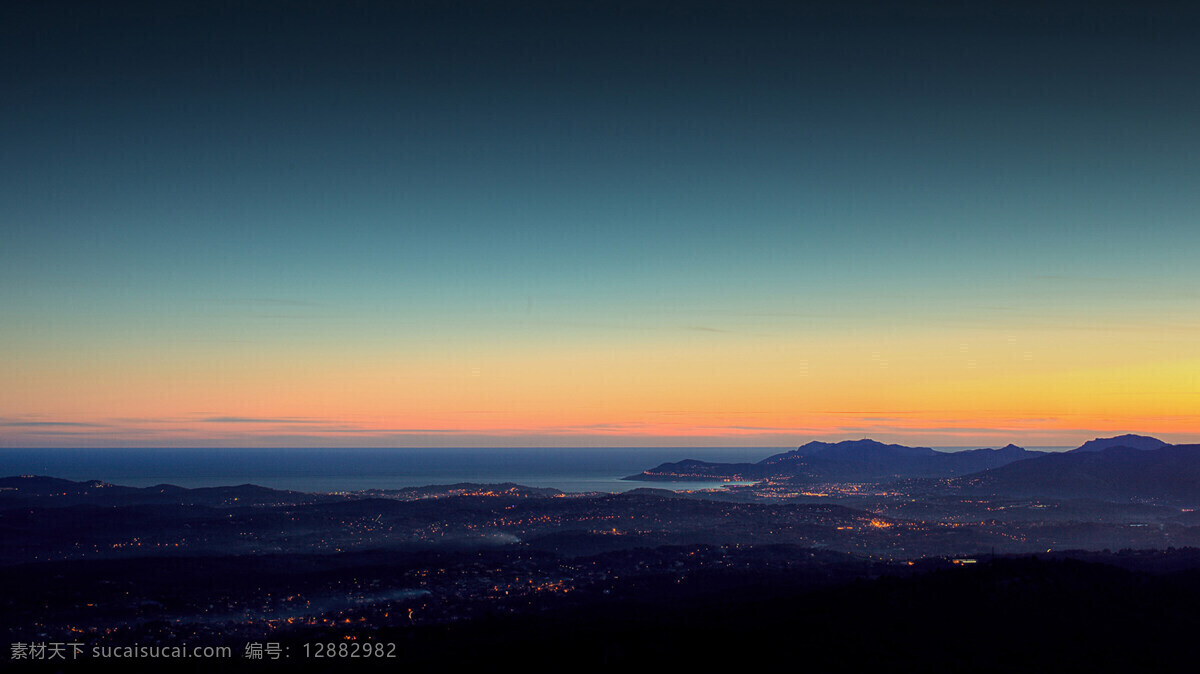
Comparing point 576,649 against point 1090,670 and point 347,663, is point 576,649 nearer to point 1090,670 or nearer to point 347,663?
point 347,663

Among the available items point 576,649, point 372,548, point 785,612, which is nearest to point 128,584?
point 372,548

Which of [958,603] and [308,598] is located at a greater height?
[958,603]

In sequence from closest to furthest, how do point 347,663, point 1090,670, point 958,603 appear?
point 1090,670 < point 347,663 < point 958,603

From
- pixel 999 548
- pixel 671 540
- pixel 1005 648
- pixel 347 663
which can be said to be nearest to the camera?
pixel 1005 648

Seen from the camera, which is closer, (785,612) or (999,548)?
(785,612)

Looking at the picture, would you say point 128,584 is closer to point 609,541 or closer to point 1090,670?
point 609,541

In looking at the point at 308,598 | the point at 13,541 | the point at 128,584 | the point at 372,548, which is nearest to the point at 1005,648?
the point at 308,598
